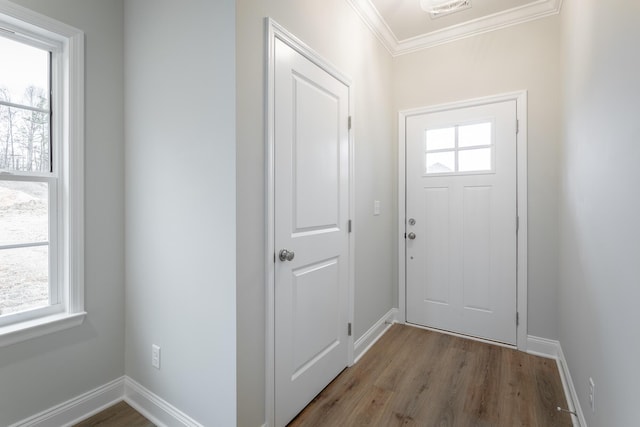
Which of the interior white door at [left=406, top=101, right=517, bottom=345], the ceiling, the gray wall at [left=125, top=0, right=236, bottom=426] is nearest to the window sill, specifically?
the gray wall at [left=125, top=0, right=236, bottom=426]

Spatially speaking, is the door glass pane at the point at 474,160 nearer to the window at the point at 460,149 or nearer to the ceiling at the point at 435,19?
the window at the point at 460,149

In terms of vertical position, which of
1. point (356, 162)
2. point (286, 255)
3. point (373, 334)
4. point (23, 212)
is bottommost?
point (373, 334)

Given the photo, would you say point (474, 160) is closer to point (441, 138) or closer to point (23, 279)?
point (441, 138)

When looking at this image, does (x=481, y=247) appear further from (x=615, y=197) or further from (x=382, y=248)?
(x=615, y=197)

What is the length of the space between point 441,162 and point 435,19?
48.6 inches

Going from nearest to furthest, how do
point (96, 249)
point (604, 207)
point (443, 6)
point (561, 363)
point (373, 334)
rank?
point (604, 207), point (96, 249), point (561, 363), point (443, 6), point (373, 334)

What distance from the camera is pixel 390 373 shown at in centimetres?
222

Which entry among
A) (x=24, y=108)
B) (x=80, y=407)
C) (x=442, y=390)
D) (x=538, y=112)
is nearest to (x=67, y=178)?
(x=24, y=108)

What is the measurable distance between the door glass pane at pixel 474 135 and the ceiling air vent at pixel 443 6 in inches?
37.2

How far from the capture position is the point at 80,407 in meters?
1.75

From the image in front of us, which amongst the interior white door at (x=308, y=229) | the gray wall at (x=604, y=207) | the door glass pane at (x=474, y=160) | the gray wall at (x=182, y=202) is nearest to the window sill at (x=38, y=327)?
the gray wall at (x=182, y=202)

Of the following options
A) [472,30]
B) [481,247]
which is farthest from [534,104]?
[481,247]

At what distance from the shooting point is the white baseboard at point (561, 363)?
5.62 feet

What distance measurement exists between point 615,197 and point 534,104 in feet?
5.52
